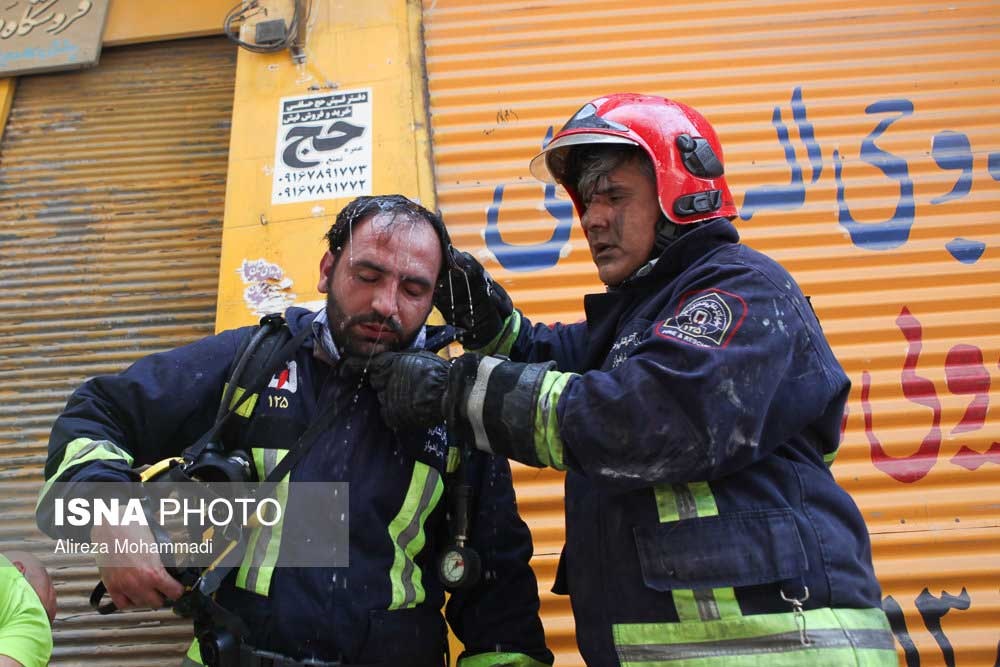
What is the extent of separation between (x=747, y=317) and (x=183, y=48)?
16.9 ft

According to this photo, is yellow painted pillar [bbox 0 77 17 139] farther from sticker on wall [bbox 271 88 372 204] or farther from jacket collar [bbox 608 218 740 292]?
jacket collar [bbox 608 218 740 292]

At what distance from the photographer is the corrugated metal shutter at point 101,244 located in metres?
3.92

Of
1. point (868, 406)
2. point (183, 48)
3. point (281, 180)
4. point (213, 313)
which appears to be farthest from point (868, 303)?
point (183, 48)

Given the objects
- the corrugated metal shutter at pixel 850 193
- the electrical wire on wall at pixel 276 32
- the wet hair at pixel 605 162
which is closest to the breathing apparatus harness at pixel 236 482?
the wet hair at pixel 605 162

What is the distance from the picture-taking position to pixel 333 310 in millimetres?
2357

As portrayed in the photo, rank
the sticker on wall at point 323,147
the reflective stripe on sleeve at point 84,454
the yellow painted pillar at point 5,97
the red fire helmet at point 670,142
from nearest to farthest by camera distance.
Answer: the reflective stripe on sleeve at point 84,454 → the red fire helmet at point 670,142 → the sticker on wall at point 323,147 → the yellow painted pillar at point 5,97

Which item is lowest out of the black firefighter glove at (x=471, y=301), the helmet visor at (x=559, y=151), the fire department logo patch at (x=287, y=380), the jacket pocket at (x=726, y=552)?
the jacket pocket at (x=726, y=552)

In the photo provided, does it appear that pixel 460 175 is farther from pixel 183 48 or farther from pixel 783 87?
pixel 183 48

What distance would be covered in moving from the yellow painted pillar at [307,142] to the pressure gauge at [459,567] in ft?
7.12

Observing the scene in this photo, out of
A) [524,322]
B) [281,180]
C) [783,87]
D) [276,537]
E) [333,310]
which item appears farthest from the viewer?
[783,87]

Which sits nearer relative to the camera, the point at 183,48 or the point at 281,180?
the point at 281,180

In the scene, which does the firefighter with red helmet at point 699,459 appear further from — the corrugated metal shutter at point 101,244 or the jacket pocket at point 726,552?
the corrugated metal shutter at point 101,244

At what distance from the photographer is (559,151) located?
2678mm

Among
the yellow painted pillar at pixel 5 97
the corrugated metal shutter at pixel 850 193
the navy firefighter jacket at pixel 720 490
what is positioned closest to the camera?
the navy firefighter jacket at pixel 720 490
